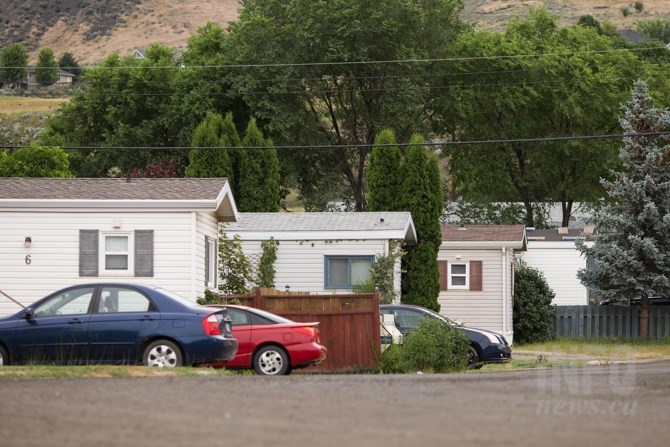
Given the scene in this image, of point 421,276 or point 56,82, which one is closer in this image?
point 421,276

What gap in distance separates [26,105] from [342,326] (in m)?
110

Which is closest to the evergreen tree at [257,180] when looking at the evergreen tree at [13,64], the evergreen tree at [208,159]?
the evergreen tree at [208,159]

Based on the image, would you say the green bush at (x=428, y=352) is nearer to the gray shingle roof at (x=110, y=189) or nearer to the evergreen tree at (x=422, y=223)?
the gray shingle roof at (x=110, y=189)

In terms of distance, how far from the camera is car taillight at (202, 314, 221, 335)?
853 inches

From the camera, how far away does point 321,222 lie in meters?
38.0

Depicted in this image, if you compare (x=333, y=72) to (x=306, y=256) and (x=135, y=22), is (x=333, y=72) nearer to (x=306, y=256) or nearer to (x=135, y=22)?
(x=306, y=256)

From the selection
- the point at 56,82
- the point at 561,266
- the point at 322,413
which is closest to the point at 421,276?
the point at 561,266

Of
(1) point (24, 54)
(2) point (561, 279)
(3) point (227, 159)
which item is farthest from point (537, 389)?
(1) point (24, 54)

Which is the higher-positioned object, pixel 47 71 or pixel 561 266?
pixel 47 71

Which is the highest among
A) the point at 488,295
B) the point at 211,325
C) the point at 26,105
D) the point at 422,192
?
the point at 26,105

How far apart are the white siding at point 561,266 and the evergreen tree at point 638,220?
23.2 ft

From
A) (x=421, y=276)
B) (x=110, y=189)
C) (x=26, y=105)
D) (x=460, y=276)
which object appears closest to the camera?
(x=110, y=189)

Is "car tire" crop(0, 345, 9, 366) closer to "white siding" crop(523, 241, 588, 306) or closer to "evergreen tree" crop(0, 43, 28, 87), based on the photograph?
"white siding" crop(523, 241, 588, 306)

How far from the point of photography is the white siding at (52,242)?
30281 mm
